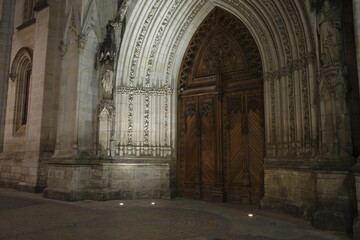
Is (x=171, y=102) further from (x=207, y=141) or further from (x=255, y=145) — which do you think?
(x=255, y=145)

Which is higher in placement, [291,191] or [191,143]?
[191,143]

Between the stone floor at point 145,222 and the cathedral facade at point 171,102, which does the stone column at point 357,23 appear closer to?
the cathedral facade at point 171,102

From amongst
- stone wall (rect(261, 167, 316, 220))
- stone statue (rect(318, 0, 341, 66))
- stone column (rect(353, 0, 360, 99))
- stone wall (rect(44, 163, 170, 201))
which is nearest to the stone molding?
stone wall (rect(44, 163, 170, 201))

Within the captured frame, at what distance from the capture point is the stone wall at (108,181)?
30.8ft

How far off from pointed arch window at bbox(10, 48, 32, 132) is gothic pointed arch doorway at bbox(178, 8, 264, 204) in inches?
273

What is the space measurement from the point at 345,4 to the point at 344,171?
3.16m

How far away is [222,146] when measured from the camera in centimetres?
988

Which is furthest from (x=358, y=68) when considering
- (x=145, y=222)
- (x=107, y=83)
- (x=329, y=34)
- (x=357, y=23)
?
(x=107, y=83)

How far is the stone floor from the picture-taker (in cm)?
519

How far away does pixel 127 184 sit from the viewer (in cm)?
982

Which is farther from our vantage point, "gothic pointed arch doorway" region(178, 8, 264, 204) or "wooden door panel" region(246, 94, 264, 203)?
"gothic pointed arch doorway" region(178, 8, 264, 204)

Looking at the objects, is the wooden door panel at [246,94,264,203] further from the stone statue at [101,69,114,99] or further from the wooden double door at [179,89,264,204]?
the stone statue at [101,69,114,99]

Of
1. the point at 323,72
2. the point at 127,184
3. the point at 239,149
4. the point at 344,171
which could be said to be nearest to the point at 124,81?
the point at 127,184

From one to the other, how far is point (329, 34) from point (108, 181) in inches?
275
